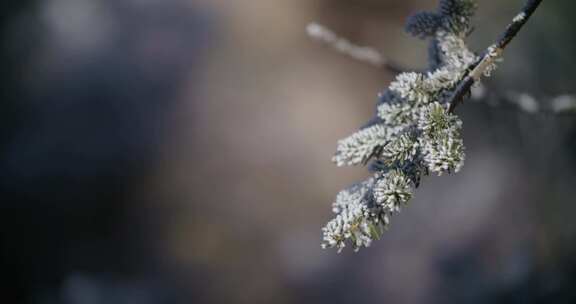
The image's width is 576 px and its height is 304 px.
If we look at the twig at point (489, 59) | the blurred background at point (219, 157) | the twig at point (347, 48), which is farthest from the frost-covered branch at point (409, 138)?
the blurred background at point (219, 157)

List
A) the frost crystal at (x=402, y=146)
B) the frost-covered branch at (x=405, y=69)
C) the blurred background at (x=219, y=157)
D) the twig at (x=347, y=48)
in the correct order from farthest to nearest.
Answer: the blurred background at (x=219, y=157), the twig at (x=347, y=48), the frost-covered branch at (x=405, y=69), the frost crystal at (x=402, y=146)

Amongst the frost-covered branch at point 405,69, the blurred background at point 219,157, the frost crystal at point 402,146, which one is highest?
the blurred background at point 219,157

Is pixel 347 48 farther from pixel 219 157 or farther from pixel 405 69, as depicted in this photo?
pixel 219 157

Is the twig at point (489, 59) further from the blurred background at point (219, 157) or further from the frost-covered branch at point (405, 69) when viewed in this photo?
the blurred background at point (219, 157)

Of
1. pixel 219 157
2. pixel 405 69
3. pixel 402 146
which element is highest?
pixel 219 157

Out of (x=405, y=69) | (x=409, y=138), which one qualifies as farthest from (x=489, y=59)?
(x=405, y=69)

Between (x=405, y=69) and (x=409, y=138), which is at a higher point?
(x=405, y=69)

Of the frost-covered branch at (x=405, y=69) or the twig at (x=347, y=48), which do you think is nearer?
the frost-covered branch at (x=405, y=69)
